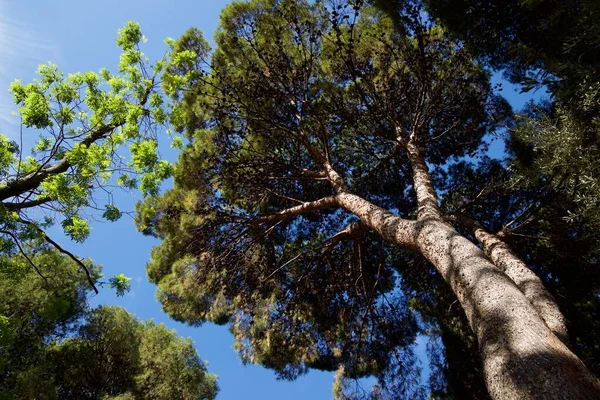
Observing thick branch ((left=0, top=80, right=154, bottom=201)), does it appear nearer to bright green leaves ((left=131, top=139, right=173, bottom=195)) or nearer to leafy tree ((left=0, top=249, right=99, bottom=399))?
bright green leaves ((left=131, top=139, right=173, bottom=195))

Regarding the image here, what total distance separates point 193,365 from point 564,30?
1219 centimetres

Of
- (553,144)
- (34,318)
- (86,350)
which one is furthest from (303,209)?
(34,318)

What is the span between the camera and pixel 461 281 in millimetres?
3010

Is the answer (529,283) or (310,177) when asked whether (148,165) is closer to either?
(310,177)

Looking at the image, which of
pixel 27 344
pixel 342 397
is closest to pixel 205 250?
pixel 342 397

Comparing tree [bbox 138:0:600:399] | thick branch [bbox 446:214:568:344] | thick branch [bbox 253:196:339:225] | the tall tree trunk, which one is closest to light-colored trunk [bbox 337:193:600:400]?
the tall tree trunk

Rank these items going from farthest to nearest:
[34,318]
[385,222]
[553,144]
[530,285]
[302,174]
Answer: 1. [34,318]
2. [302,174]
3. [553,144]
4. [385,222]
5. [530,285]

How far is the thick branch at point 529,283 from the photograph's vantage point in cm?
360

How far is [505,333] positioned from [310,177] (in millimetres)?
4993

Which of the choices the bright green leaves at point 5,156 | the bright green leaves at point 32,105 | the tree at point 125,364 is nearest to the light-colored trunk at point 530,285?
the bright green leaves at point 5,156

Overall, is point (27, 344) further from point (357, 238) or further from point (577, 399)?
point (577, 399)

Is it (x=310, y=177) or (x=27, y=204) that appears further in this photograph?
(x=310, y=177)

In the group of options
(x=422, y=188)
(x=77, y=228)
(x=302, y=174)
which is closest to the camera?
(x=422, y=188)

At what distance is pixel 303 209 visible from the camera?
21.6ft
